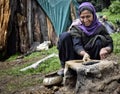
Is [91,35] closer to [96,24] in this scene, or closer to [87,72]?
[96,24]

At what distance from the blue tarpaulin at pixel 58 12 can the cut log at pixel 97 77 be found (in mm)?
8399

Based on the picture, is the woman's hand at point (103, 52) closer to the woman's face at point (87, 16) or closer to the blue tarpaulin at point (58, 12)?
the woman's face at point (87, 16)

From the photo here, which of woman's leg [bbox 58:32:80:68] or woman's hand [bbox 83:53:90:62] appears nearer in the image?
woman's hand [bbox 83:53:90:62]

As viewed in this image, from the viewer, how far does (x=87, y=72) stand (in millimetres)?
4344

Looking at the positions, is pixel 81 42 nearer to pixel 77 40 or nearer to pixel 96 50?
pixel 77 40

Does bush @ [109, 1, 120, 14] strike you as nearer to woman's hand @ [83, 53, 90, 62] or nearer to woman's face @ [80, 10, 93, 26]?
woman's face @ [80, 10, 93, 26]

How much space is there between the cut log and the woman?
0.44m

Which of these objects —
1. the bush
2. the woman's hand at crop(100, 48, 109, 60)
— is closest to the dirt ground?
the woman's hand at crop(100, 48, 109, 60)

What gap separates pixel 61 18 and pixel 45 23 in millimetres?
871

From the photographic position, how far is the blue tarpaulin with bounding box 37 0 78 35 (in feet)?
42.0

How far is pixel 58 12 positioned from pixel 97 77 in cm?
919

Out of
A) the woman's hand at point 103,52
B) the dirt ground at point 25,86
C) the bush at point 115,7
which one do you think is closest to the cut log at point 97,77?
the woman's hand at point 103,52

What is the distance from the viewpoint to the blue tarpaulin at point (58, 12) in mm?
12805

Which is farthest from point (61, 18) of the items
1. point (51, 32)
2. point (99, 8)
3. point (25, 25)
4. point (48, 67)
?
point (99, 8)
